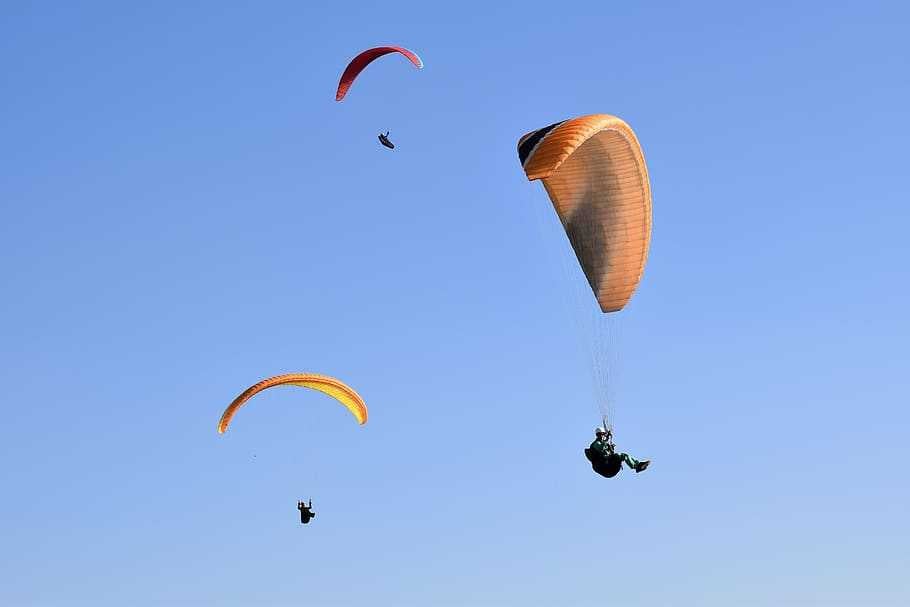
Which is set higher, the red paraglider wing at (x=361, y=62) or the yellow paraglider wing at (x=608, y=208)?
the red paraglider wing at (x=361, y=62)

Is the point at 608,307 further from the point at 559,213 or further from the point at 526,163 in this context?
the point at 526,163

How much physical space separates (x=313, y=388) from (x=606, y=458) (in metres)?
12.5

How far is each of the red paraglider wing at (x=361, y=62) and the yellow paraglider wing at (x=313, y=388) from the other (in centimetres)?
978

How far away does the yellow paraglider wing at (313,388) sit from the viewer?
2621 inches

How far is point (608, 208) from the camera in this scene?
60031mm

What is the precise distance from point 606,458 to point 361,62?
18410 millimetres

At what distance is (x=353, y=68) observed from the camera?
70812 millimetres

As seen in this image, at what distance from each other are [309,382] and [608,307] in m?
11.0

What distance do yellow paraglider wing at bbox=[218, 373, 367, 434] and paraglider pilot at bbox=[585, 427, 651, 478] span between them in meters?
11.8

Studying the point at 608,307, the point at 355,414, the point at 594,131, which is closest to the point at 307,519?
the point at 355,414

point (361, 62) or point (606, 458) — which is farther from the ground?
point (361, 62)

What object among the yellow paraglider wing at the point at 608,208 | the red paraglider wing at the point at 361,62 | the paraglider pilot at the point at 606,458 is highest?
the red paraglider wing at the point at 361,62

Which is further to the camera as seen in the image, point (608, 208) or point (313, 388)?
point (313, 388)

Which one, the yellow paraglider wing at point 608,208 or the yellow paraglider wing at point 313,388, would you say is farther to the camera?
the yellow paraglider wing at point 313,388
